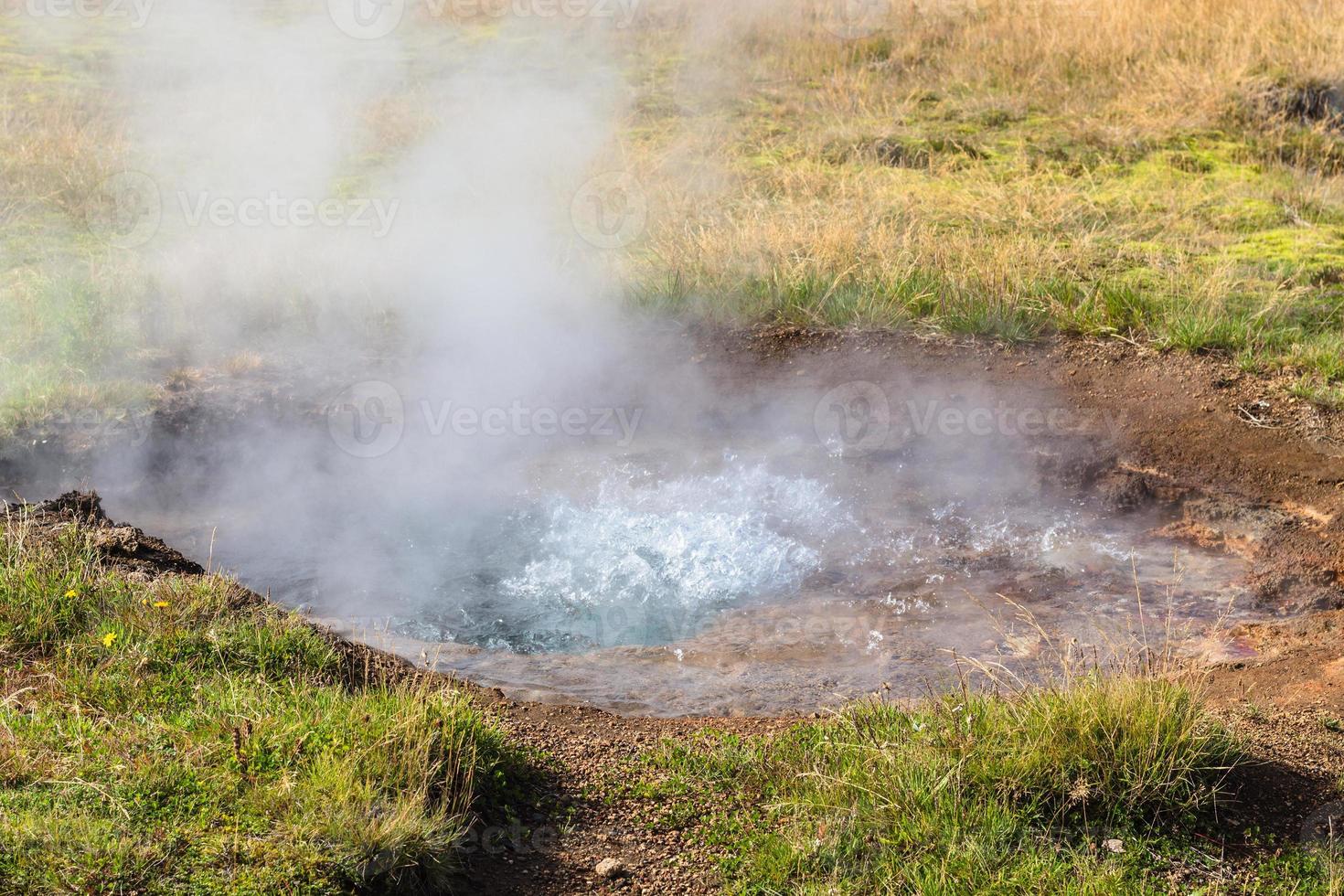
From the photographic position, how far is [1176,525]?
4.79 metres

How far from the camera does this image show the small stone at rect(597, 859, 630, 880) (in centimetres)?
269

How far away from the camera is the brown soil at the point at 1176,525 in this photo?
2.79m

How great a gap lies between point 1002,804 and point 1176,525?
2.59 meters

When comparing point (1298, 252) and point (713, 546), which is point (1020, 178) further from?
point (713, 546)

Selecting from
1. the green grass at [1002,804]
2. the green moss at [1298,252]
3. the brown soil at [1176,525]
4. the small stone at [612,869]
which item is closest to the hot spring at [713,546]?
the brown soil at [1176,525]

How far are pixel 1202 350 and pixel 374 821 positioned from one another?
4.90 m

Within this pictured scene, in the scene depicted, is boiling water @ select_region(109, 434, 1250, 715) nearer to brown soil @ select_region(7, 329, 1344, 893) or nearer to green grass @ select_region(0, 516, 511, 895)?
brown soil @ select_region(7, 329, 1344, 893)

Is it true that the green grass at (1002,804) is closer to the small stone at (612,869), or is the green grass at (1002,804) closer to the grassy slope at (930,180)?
the small stone at (612,869)

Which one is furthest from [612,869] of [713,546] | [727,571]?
[713,546]

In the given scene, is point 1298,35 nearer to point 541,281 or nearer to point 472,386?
point 541,281

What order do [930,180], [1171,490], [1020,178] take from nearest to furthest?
[1171,490] < [1020,178] < [930,180]

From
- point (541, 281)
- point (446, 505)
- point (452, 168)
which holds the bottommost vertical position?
point (446, 505)

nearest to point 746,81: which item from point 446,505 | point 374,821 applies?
point 446,505

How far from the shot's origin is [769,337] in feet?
20.7
